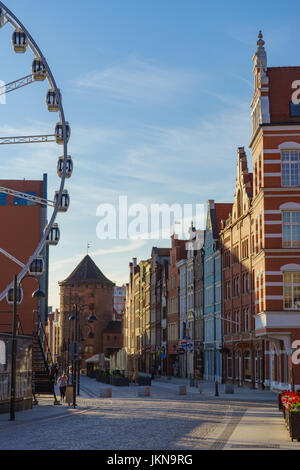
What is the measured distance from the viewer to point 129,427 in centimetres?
2495

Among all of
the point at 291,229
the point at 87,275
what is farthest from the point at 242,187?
the point at 87,275

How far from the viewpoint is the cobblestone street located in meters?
19.7

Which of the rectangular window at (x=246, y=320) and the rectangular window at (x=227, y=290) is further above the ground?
the rectangular window at (x=227, y=290)

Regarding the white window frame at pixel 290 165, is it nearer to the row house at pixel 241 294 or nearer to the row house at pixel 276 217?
the row house at pixel 276 217

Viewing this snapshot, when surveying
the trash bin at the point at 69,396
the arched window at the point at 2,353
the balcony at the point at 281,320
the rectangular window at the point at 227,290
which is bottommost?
the trash bin at the point at 69,396

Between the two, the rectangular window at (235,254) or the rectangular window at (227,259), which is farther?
the rectangular window at (227,259)

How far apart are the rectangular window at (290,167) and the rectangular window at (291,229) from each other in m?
1.97

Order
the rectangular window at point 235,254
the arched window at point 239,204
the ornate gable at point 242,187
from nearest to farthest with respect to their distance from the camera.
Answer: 1. the ornate gable at point 242,187
2. the arched window at point 239,204
3. the rectangular window at point 235,254

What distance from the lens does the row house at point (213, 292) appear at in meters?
71.6

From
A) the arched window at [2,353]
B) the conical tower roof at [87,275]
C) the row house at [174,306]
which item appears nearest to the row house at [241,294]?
the row house at [174,306]

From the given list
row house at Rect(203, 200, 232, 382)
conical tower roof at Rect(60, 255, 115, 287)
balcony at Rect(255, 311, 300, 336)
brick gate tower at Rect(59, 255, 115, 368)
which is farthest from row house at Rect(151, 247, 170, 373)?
balcony at Rect(255, 311, 300, 336)
